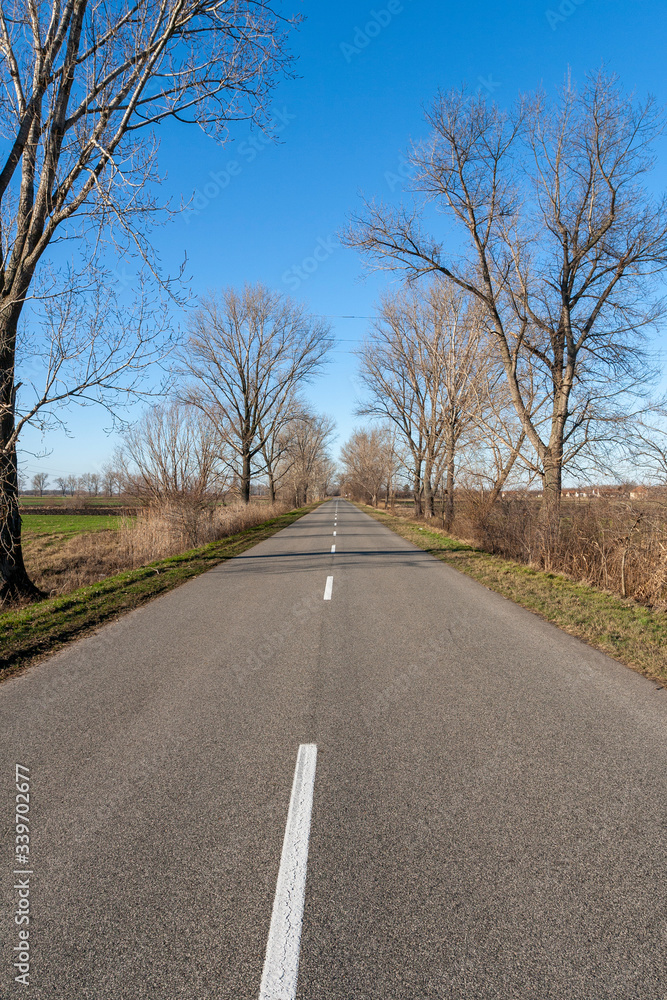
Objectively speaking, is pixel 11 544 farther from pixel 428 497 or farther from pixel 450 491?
pixel 428 497

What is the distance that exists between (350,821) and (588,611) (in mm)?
6267

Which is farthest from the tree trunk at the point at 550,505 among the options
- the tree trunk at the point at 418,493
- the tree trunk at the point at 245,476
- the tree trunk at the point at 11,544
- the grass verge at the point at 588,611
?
the tree trunk at the point at 245,476

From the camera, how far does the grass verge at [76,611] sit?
6082 millimetres

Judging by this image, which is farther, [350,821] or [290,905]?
[350,821]

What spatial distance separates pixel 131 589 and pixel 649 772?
882 cm

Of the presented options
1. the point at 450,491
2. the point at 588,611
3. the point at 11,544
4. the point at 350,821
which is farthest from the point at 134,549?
the point at 350,821

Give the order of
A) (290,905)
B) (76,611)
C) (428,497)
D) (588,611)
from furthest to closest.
→ 1. (428,497)
2. (76,611)
3. (588,611)
4. (290,905)

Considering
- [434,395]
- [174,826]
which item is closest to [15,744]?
[174,826]

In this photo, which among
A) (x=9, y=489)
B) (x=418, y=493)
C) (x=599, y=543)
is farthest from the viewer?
(x=418, y=493)

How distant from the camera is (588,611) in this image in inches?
307

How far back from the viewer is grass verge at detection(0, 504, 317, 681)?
608 centimetres

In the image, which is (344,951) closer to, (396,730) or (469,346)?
(396,730)

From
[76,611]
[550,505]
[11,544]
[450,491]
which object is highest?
[450,491]

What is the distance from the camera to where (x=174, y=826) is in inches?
109
